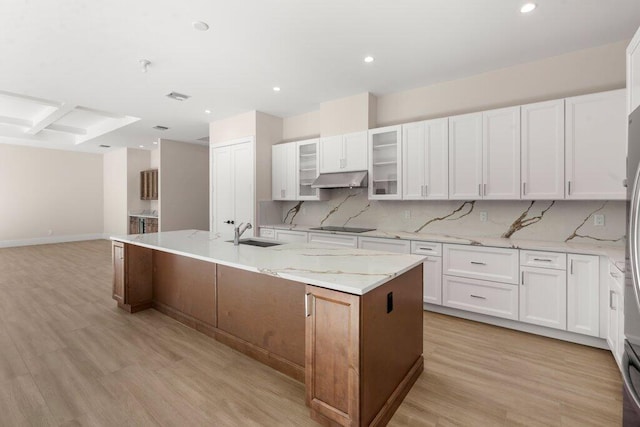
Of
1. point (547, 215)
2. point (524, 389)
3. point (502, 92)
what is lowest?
point (524, 389)

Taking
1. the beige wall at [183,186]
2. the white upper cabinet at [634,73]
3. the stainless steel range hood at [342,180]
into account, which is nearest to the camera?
the white upper cabinet at [634,73]

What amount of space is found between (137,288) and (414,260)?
3.07 meters

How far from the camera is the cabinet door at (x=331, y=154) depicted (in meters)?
4.37

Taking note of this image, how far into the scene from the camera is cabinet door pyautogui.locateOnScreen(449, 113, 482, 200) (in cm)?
330

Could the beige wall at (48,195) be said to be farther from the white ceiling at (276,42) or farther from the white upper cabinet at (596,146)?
the white upper cabinet at (596,146)

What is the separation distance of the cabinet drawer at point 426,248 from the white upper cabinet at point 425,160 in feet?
1.96

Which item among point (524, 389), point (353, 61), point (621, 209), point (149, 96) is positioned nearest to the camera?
point (524, 389)

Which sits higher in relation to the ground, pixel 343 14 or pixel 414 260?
pixel 343 14

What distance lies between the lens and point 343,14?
2473 millimetres

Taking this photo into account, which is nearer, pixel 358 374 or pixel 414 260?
pixel 358 374

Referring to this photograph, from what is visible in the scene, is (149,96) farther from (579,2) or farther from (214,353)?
(579,2)

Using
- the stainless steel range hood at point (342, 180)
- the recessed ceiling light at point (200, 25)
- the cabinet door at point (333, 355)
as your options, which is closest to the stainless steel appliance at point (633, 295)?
the cabinet door at point (333, 355)

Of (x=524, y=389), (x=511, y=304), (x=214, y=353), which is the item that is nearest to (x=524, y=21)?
(x=511, y=304)

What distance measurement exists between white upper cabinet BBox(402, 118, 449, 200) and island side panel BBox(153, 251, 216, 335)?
8.28ft
